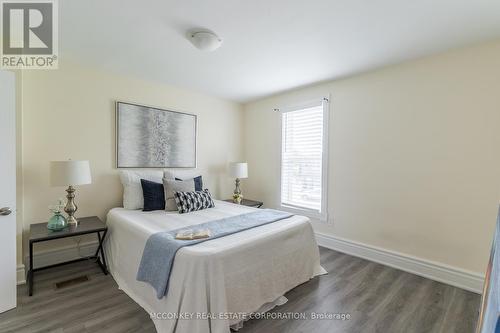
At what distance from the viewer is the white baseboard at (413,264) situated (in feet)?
7.54

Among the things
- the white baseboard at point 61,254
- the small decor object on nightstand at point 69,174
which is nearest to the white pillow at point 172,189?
the small decor object on nightstand at point 69,174

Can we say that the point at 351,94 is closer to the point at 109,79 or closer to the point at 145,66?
the point at 145,66

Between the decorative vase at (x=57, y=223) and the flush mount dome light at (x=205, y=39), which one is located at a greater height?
the flush mount dome light at (x=205, y=39)

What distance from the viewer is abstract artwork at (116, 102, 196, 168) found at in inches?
123

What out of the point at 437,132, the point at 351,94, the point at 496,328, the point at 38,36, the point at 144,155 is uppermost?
the point at 38,36

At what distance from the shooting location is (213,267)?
62.9 inches

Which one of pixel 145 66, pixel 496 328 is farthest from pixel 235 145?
pixel 496 328

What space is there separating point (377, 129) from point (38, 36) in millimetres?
3774

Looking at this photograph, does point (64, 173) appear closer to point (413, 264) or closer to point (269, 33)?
point (269, 33)

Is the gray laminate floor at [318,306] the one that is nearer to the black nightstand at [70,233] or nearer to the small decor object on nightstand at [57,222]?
the black nightstand at [70,233]

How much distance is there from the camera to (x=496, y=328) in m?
0.38

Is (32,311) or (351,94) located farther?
(351,94)

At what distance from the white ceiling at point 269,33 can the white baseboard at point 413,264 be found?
2.29 meters

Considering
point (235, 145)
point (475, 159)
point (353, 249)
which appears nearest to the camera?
point (475, 159)
